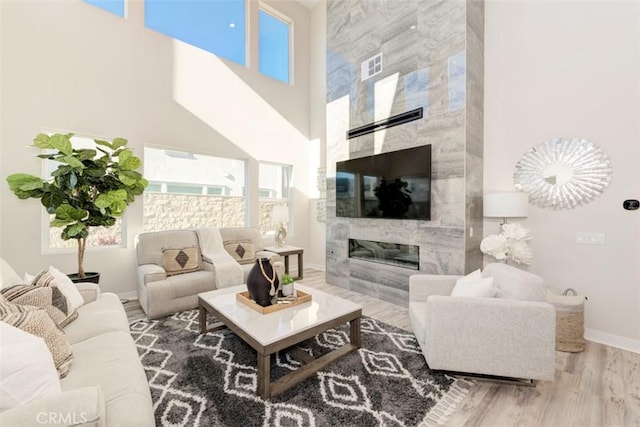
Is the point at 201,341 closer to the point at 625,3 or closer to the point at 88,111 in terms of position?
the point at 88,111

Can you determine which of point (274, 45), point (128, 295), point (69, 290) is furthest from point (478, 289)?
point (274, 45)

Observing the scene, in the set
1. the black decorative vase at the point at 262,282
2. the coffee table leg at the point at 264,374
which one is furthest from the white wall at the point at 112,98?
the coffee table leg at the point at 264,374

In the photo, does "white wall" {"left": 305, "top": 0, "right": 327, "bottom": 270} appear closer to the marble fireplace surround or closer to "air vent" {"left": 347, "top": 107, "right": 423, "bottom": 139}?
the marble fireplace surround

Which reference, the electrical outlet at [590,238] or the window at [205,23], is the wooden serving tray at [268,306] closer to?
the electrical outlet at [590,238]

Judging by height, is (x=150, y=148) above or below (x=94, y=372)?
above

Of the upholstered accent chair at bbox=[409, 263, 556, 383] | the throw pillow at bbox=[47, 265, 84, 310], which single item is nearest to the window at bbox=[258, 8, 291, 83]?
the throw pillow at bbox=[47, 265, 84, 310]

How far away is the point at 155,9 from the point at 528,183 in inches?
219

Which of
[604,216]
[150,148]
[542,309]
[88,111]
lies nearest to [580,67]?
[604,216]

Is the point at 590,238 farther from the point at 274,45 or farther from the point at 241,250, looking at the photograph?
the point at 274,45

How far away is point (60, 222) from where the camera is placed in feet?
9.42

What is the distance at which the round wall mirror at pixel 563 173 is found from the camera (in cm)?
267

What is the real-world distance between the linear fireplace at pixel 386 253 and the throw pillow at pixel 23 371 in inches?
132

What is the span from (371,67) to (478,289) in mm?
3396

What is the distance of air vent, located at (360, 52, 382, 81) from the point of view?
3.96m
